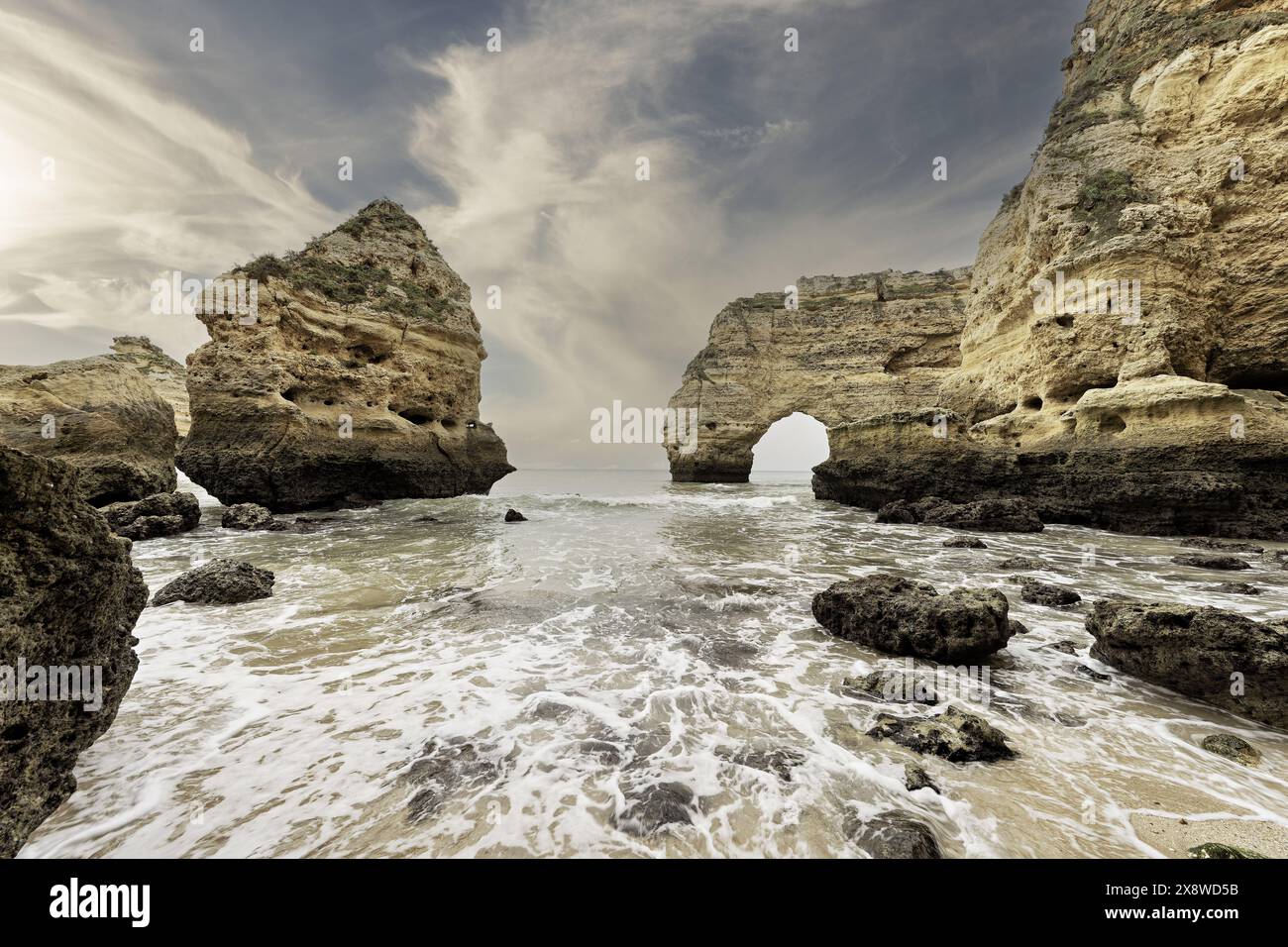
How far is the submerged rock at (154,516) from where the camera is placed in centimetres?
1005

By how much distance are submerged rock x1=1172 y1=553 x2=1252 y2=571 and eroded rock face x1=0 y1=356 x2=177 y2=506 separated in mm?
23119

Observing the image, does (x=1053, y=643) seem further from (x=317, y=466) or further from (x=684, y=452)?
(x=684, y=452)

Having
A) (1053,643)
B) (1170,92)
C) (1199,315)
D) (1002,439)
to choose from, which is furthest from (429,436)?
(1170,92)

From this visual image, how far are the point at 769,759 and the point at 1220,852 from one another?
1.89 m

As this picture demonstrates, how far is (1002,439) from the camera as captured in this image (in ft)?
50.1

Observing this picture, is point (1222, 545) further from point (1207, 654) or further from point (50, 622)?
point (50, 622)

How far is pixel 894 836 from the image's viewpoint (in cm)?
203

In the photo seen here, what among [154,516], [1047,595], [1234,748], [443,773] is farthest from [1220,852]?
[154,516]

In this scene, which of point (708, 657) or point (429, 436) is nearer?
point (708, 657)

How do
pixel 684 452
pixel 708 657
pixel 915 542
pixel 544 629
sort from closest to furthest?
1. pixel 708 657
2. pixel 544 629
3. pixel 915 542
4. pixel 684 452

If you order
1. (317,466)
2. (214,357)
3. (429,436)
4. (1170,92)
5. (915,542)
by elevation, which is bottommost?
(915,542)

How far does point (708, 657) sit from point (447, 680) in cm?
235

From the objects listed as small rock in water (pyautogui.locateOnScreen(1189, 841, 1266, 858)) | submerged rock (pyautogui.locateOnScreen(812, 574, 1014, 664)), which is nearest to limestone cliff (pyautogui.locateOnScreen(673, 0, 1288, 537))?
submerged rock (pyautogui.locateOnScreen(812, 574, 1014, 664))

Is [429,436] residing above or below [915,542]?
above
